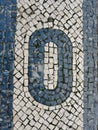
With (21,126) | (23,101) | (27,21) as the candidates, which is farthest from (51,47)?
(21,126)

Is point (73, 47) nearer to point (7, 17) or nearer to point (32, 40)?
point (32, 40)

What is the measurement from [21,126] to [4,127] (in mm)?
152

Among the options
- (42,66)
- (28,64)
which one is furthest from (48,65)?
(28,64)

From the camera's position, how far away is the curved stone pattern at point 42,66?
332 centimetres

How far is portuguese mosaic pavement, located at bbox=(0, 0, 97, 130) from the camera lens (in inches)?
128

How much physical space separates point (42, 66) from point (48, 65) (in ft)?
0.21

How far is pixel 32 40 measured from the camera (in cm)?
336

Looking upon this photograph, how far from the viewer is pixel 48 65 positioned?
338cm

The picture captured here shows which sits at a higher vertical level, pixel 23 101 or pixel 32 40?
pixel 32 40

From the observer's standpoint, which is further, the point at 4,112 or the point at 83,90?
the point at 83,90

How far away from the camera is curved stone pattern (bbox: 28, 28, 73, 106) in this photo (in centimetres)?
332

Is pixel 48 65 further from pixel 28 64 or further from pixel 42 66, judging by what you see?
pixel 28 64

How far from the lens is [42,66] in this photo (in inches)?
132

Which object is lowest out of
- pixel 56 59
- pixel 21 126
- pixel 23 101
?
pixel 21 126
